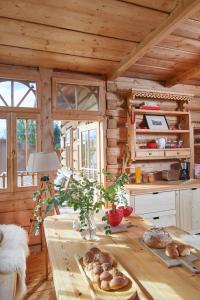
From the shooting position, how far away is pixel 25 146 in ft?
10.2

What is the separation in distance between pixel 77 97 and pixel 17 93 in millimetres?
837

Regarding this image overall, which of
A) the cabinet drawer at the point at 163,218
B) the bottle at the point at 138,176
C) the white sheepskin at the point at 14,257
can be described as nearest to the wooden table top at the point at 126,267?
the white sheepskin at the point at 14,257

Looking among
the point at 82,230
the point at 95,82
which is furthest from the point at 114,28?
the point at 82,230

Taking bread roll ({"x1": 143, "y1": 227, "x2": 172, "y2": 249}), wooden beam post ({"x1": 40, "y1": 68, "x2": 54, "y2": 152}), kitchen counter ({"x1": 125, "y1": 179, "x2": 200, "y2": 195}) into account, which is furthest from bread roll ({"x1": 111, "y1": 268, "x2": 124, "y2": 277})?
wooden beam post ({"x1": 40, "y1": 68, "x2": 54, "y2": 152})

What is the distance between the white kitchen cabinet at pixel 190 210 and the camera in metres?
3.29

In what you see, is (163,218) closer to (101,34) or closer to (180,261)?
(180,261)

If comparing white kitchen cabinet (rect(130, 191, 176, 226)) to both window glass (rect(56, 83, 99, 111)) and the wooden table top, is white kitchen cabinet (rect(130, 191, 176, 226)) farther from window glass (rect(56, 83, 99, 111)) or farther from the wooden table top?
window glass (rect(56, 83, 99, 111))

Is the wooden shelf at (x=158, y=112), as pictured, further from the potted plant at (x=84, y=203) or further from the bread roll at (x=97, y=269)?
the bread roll at (x=97, y=269)

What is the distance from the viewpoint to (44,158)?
260cm

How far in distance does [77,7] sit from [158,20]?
2.57ft

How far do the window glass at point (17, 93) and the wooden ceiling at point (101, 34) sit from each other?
0.26 m

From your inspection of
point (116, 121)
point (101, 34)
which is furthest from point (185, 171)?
point (101, 34)

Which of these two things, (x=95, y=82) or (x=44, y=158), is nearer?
(x=44, y=158)

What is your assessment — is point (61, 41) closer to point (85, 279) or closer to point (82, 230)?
point (82, 230)
